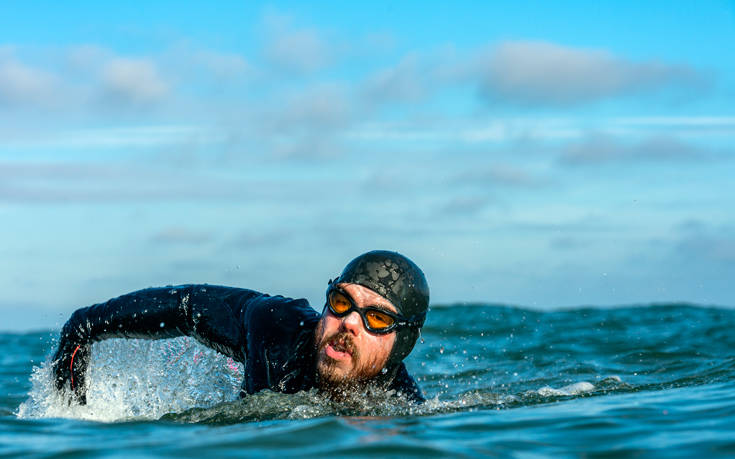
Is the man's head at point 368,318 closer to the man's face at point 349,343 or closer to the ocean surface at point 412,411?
the man's face at point 349,343

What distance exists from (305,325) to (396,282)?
759mm

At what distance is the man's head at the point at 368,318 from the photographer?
627 cm

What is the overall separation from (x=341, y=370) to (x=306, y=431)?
1.05 metres

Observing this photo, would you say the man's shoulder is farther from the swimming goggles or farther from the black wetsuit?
the swimming goggles

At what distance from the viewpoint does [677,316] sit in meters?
18.1

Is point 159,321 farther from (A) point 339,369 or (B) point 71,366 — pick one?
(A) point 339,369

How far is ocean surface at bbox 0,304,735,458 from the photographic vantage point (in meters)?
4.98

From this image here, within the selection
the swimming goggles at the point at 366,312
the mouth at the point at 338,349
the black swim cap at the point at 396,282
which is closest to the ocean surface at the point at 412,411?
the mouth at the point at 338,349

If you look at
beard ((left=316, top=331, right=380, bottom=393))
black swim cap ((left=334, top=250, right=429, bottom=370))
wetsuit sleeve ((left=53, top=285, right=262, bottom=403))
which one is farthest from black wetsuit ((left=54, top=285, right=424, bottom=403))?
black swim cap ((left=334, top=250, right=429, bottom=370))

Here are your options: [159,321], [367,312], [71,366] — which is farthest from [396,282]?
[71,366]

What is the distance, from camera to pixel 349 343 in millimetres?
6254

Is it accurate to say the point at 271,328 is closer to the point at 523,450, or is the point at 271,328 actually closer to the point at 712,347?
the point at 523,450

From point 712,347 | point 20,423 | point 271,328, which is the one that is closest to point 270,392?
point 271,328

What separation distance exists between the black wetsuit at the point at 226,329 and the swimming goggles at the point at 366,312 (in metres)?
0.34
